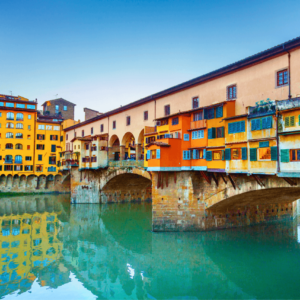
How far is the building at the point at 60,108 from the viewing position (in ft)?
221

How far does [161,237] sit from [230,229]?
6.49m

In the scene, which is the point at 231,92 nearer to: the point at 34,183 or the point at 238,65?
the point at 238,65

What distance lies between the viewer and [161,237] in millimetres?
23641

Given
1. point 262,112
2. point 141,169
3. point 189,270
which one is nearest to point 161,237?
point 189,270

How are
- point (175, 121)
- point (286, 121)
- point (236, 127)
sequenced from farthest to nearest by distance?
point (175, 121) < point (236, 127) < point (286, 121)

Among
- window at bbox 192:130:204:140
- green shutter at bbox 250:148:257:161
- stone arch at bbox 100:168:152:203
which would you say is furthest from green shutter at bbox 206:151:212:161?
stone arch at bbox 100:168:152:203

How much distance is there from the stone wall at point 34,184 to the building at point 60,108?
15796 millimetres

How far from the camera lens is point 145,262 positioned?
19.5 metres

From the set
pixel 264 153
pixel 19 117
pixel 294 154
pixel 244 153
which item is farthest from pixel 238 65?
pixel 19 117

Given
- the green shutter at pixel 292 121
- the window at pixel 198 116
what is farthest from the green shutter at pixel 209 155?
the green shutter at pixel 292 121

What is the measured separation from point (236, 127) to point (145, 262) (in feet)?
37.7

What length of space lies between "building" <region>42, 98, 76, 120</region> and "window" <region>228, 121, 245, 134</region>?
5425 centimetres

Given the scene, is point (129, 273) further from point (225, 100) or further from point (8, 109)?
point (8, 109)

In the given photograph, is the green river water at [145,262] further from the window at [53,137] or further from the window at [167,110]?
the window at [53,137]
